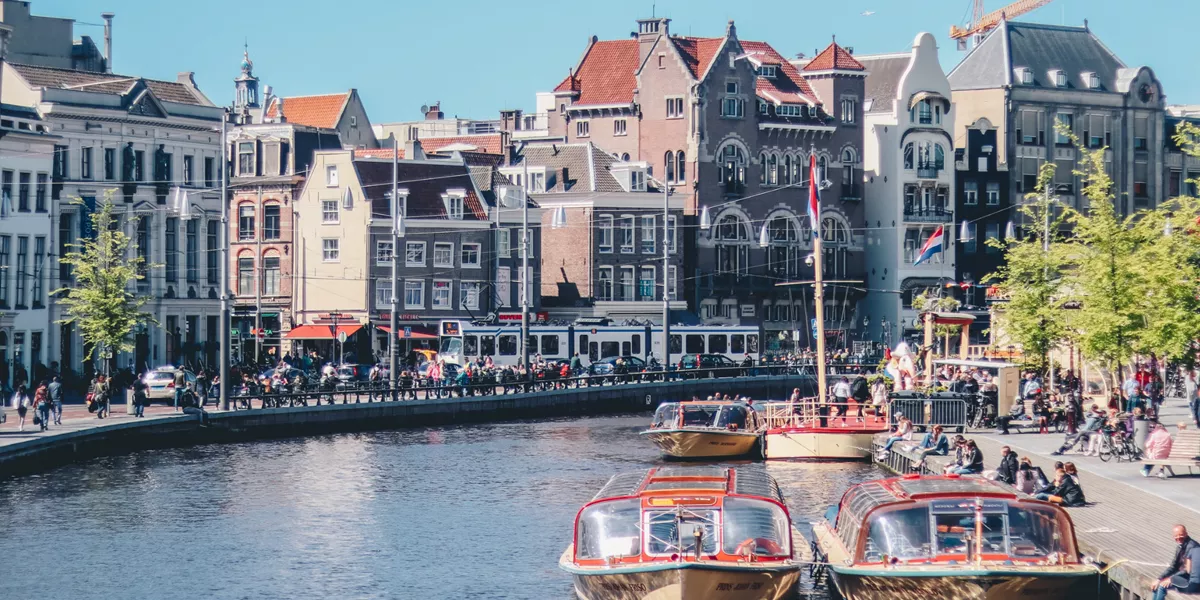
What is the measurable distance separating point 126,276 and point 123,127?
1596cm

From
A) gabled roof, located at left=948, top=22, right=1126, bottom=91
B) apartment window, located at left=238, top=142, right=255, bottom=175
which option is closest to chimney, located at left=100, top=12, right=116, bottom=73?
apartment window, located at left=238, top=142, right=255, bottom=175

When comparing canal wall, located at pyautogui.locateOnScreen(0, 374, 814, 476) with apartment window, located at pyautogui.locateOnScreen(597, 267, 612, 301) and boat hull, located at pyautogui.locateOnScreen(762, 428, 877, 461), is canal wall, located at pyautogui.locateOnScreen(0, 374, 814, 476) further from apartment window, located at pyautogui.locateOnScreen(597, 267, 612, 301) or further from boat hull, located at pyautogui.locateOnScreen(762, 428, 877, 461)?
boat hull, located at pyautogui.locateOnScreen(762, 428, 877, 461)

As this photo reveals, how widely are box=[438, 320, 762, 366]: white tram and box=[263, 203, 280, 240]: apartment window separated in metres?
13.9

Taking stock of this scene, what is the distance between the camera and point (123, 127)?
90188mm

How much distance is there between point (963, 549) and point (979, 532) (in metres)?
0.37

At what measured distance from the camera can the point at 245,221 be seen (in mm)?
109250

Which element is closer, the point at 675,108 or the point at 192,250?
the point at 192,250

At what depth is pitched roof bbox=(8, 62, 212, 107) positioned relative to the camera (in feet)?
287

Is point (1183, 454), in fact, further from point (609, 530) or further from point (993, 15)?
point (993, 15)

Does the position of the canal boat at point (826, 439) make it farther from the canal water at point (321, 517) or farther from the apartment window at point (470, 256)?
the apartment window at point (470, 256)

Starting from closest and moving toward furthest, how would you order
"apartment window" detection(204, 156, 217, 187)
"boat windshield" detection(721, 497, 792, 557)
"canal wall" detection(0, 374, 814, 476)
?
"boat windshield" detection(721, 497, 792, 557) < "canal wall" detection(0, 374, 814, 476) < "apartment window" detection(204, 156, 217, 187)

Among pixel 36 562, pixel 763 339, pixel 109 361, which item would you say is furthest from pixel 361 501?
pixel 763 339

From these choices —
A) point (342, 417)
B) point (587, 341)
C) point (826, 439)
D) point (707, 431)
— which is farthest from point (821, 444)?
point (587, 341)

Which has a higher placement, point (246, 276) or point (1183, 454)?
point (246, 276)
